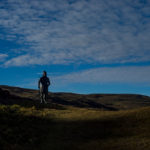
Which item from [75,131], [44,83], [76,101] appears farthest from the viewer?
[76,101]

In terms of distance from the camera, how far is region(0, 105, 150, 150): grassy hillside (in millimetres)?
10969

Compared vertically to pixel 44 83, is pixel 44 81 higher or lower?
higher

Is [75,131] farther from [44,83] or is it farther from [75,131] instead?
[44,83]

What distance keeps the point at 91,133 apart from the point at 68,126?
1837mm

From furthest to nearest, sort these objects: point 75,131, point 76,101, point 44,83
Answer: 1. point 76,101
2. point 44,83
3. point 75,131

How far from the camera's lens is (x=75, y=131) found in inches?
514

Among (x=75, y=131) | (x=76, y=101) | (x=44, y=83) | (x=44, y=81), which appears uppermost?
(x=44, y=81)

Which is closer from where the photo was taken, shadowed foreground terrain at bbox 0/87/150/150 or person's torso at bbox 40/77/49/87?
shadowed foreground terrain at bbox 0/87/150/150

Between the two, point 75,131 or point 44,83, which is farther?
point 44,83

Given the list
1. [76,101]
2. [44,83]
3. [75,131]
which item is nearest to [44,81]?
[44,83]

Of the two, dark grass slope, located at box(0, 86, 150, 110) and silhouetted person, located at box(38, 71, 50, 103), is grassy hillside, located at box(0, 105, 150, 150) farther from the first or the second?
dark grass slope, located at box(0, 86, 150, 110)

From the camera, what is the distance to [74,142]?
11469 millimetres

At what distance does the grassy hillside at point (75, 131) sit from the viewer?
10969 millimetres

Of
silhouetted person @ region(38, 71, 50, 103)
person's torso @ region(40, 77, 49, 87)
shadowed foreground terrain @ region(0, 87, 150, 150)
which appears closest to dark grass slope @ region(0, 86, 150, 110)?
silhouetted person @ region(38, 71, 50, 103)
